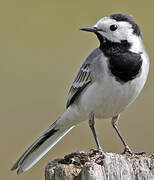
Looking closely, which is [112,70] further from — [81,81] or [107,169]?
[107,169]

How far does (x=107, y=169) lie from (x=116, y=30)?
2.39 meters

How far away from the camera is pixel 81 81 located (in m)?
7.77

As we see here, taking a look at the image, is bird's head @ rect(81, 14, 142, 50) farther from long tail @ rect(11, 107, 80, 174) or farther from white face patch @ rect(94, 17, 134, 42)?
long tail @ rect(11, 107, 80, 174)

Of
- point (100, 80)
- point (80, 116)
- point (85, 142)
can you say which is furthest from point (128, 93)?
point (85, 142)

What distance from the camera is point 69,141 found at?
400 inches

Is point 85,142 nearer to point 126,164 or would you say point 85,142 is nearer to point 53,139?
point 53,139

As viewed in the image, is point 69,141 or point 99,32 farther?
point 69,141

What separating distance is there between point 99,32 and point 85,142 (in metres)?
2.97

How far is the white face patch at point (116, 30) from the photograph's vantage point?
7.42 m

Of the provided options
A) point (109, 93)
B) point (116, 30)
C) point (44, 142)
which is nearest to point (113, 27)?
point (116, 30)

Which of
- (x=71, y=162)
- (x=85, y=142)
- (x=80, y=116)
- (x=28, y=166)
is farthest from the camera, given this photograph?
(x=85, y=142)

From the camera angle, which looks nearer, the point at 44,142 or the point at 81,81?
the point at 81,81

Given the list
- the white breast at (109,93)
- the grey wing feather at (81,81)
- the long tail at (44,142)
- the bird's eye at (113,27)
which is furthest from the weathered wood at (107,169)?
the bird's eye at (113,27)

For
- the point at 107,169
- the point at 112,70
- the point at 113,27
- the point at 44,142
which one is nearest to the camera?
the point at 107,169
